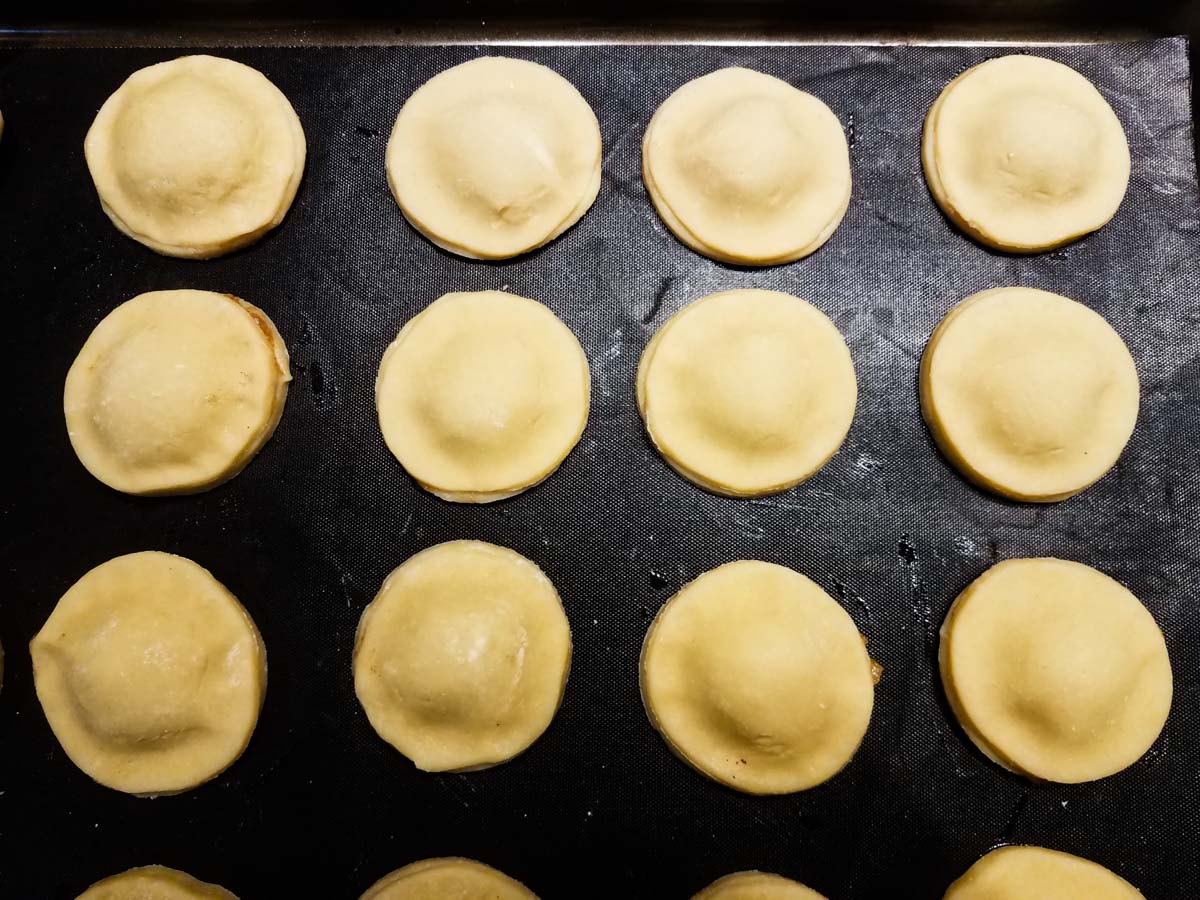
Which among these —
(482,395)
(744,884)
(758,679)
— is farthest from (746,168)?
(744,884)

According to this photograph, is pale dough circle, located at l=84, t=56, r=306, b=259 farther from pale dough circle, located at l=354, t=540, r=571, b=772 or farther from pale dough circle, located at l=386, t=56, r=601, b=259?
pale dough circle, located at l=354, t=540, r=571, b=772

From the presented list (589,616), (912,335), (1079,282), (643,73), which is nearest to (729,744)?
(589,616)

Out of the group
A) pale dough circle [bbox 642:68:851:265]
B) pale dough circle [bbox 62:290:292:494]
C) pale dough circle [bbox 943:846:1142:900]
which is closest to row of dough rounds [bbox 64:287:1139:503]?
pale dough circle [bbox 62:290:292:494]

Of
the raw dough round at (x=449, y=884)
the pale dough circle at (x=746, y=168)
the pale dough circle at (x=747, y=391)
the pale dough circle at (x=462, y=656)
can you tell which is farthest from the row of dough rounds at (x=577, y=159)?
the raw dough round at (x=449, y=884)

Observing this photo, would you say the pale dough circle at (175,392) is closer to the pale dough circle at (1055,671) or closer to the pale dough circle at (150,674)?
the pale dough circle at (150,674)

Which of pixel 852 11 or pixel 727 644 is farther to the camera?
pixel 852 11

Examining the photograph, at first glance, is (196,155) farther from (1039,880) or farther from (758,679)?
(1039,880)

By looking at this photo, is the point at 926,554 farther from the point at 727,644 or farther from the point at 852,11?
the point at 852,11
